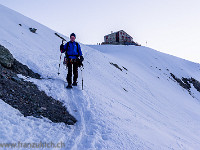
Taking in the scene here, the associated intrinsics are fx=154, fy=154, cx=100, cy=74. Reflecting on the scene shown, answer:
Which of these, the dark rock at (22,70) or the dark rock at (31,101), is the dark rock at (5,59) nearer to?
the dark rock at (22,70)

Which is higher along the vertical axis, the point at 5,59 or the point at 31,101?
the point at 5,59

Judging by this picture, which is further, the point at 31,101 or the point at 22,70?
the point at 22,70

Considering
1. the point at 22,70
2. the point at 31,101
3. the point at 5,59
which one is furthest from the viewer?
the point at 22,70

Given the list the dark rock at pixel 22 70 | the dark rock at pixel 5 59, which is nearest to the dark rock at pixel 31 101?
the dark rock at pixel 5 59

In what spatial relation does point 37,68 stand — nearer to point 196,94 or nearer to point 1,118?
point 1,118

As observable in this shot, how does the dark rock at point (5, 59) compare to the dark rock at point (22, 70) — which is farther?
the dark rock at point (22, 70)

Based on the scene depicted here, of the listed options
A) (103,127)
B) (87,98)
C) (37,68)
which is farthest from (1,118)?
(37,68)

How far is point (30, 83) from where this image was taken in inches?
268

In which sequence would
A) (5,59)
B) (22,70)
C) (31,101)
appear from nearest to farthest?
(31,101), (5,59), (22,70)

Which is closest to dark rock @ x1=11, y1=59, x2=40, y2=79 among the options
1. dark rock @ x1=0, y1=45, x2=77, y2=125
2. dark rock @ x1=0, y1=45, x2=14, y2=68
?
dark rock @ x1=0, y1=45, x2=14, y2=68

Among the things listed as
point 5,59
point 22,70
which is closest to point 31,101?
point 22,70

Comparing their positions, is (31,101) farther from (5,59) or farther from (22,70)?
(5,59)

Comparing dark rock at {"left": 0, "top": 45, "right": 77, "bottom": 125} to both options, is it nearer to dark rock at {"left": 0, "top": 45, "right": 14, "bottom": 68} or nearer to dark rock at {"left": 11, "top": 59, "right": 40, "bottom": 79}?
dark rock at {"left": 0, "top": 45, "right": 14, "bottom": 68}

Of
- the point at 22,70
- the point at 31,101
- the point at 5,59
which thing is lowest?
the point at 31,101
